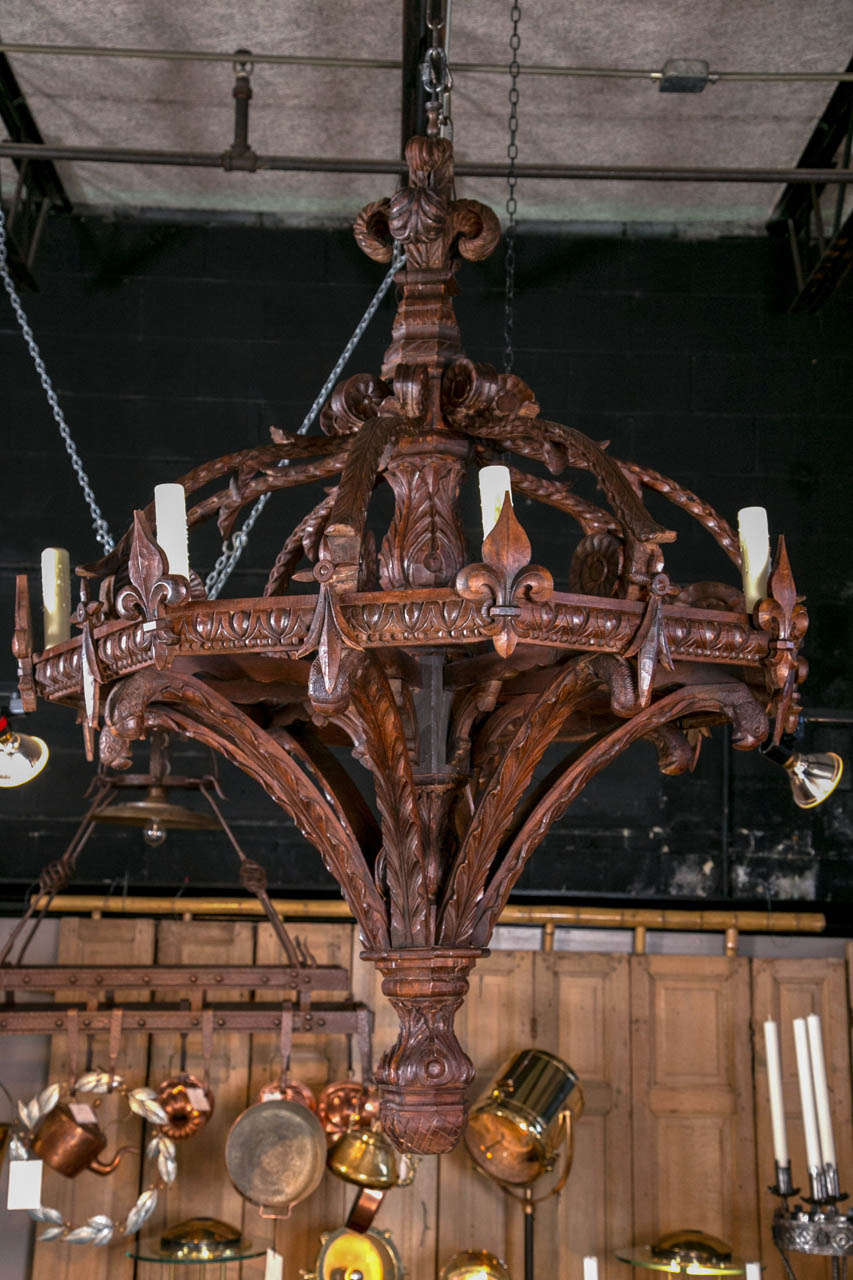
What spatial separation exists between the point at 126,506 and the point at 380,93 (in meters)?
1.64

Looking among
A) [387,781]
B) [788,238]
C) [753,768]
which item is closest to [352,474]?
[387,781]

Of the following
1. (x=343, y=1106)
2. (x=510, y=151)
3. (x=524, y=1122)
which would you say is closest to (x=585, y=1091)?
(x=524, y=1122)

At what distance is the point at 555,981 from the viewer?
4.58 meters

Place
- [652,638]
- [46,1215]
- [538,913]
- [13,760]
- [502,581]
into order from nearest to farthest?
1. [502,581]
2. [652,638]
3. [13,760]
4. [46,1215]
5. [538,913]

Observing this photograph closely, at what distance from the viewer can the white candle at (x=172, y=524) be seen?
61.7 inches

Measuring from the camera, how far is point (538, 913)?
4.64 metres

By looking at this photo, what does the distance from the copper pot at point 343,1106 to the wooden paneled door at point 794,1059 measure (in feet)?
4.08

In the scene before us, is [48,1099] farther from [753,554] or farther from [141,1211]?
[753,554]

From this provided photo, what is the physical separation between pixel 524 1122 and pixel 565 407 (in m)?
2.48

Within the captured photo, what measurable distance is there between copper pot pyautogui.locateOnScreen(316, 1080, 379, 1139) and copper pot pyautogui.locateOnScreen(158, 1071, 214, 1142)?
333mm

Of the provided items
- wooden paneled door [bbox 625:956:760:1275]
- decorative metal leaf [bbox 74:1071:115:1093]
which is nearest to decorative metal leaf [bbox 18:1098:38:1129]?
decorative metal leaf [bbox 74:1071:115:1093]

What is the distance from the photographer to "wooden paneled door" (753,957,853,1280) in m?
4.45

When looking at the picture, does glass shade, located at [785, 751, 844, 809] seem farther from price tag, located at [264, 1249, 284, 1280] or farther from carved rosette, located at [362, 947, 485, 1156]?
price tag, located at [264, 1249, 284, 1280]

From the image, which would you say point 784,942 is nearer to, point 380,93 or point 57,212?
point 380,93
